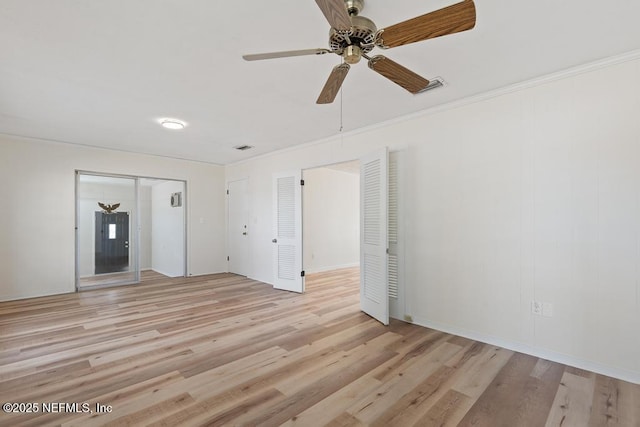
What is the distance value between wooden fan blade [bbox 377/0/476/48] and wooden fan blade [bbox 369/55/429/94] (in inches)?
5.6

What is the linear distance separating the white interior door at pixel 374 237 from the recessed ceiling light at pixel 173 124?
8.26 ft

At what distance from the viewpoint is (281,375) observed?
8.07 feet

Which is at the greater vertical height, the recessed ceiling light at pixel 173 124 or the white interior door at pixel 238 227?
the recessed ceiling light at pixel 173 124

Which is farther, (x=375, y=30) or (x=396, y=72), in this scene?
(x=396, y=72)

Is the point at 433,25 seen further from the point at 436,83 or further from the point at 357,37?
the point at 436,83

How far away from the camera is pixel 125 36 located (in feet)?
7.08

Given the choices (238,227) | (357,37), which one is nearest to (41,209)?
(238,227)

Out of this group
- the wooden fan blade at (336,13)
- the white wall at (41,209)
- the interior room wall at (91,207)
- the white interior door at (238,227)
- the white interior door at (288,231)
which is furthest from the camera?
the white interior door at (238,227)

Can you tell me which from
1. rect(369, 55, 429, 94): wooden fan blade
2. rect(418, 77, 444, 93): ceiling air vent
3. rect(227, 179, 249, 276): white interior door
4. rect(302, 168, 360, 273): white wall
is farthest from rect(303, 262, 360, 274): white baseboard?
rect(369, 55, 429, 94): wooden fan blade

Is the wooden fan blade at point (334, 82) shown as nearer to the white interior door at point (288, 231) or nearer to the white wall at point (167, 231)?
the white interior door at point (288, 231)

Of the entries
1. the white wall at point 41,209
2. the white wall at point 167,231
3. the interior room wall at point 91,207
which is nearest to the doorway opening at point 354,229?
Result: the white wall at point 167,231

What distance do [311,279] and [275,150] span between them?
9.08ft

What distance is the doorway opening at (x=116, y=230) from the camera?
571 centimetres

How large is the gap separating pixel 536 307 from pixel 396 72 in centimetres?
249
